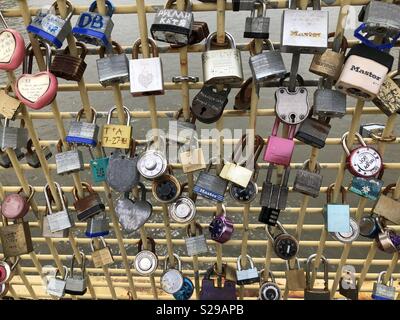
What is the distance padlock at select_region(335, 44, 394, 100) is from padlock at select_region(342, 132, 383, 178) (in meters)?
0.36

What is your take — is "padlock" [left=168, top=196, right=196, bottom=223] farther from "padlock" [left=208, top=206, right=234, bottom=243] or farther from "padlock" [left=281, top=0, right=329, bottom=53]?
"padlock" [left=281, top=0, right=329, bottom=53]

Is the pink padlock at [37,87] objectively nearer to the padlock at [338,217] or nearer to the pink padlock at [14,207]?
the pink padlock at [14,207]

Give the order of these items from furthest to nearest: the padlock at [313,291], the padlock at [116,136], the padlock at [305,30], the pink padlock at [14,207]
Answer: the padlock at [313,291]
the pink padlock at [14,207]
the padlock at [116,136]
the padlock at [305,30]

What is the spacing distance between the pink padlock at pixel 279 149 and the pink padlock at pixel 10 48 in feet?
3.89

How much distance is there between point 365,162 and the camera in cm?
168

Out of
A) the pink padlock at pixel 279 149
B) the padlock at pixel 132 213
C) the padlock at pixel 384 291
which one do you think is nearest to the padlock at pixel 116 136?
the padlock at pixel 132 213

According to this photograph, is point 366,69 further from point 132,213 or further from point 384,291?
point 384,291

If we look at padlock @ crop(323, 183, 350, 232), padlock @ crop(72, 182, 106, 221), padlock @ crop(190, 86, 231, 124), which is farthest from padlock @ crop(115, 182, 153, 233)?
padlock @ crop(323, 183, 350, 232)

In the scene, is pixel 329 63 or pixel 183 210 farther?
pixel 183 210

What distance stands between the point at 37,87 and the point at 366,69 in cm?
142

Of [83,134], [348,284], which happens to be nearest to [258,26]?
[83,134]

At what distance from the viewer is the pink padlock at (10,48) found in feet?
4.90

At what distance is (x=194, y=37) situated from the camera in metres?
1.51

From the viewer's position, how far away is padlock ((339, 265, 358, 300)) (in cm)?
231
